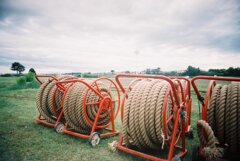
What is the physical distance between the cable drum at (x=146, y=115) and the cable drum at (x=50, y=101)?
2.79m

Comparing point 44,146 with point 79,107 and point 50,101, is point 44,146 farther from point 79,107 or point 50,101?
point 50,101

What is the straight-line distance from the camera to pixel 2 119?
690 cm

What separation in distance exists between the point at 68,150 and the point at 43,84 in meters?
2.93

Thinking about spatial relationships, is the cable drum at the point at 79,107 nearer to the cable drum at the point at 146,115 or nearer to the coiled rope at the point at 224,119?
the cable drum at the point at 146,115

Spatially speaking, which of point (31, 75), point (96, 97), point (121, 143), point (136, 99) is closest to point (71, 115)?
point (96, 97)

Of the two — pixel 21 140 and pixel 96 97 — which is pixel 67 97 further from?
pixel 21 140

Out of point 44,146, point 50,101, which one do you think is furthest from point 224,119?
point 50,101

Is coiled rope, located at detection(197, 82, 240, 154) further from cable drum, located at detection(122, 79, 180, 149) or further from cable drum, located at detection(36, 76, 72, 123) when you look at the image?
cable drum, located at detection(36, 76, 72, 123)

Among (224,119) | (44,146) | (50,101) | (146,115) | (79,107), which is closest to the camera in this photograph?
(224,119)

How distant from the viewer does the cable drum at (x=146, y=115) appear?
3.92m

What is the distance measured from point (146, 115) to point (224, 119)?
141 centimetres

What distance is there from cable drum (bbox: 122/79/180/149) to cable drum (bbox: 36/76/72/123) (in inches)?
110

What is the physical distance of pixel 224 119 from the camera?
3705mm

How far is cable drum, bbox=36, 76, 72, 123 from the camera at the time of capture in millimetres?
6133
